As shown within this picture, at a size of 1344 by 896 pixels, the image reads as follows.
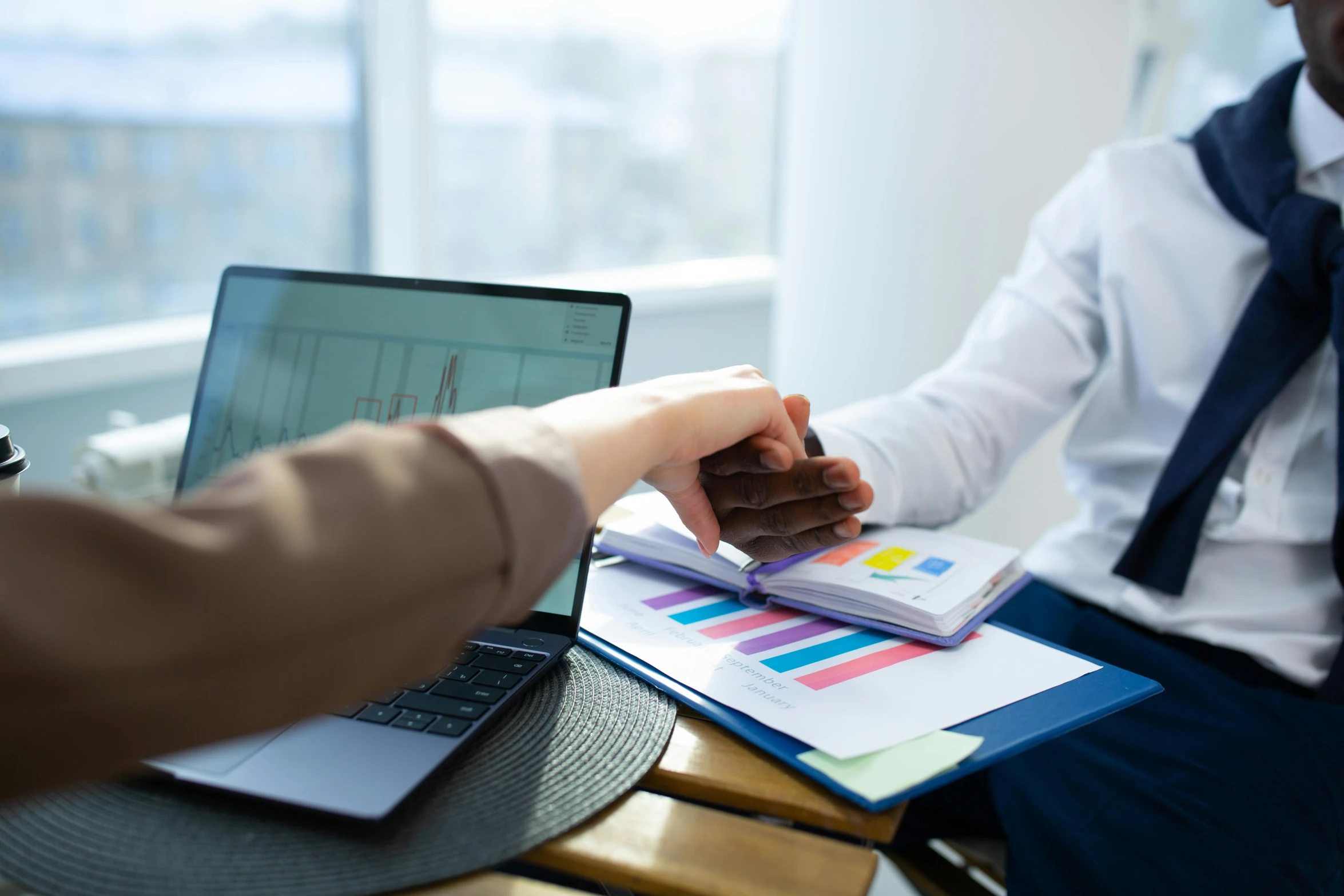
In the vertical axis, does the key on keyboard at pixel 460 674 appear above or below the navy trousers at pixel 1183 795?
above

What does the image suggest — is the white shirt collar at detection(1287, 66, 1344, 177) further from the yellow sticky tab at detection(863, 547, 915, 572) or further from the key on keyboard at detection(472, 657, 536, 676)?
the key on keyboard at detection(472, 657, 536, 676)

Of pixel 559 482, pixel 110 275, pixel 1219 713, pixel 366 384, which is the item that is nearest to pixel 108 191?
pixel 110 275

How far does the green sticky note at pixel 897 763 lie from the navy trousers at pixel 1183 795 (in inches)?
12.3

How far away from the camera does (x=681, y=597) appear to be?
30.5 inches

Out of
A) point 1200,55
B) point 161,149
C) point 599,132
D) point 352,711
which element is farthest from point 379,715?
point 1200,55

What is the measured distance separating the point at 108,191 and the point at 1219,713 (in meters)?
1.84

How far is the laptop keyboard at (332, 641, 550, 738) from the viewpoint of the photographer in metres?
0.58

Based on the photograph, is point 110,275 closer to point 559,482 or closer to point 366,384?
point 366,384

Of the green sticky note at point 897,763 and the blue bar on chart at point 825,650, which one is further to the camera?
the blue bar on chart at point 825,650

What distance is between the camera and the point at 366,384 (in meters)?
0.77

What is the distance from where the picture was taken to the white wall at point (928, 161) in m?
1.46

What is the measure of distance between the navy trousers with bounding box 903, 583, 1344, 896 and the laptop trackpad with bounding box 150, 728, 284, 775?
1.98 ft

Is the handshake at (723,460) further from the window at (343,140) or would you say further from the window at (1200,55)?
the window at (1200,55)

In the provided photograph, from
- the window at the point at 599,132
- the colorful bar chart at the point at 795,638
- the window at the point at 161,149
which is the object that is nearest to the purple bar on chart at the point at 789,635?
the colorful bar chart at the point at 795,638
